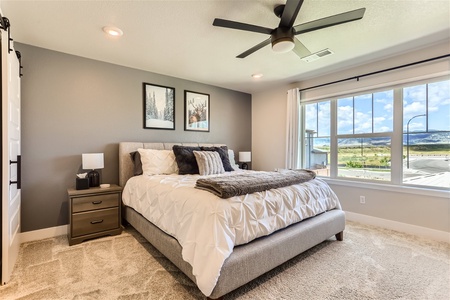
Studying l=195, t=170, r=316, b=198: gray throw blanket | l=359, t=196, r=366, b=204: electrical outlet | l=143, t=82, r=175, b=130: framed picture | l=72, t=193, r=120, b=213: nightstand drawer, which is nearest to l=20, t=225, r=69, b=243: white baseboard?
l=72, t=193, r=120, b=213: nightstand drawer

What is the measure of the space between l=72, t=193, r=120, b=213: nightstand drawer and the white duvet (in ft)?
1.83

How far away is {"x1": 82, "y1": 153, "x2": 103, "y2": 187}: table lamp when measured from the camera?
2.73 metres

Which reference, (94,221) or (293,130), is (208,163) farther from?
(293,130)

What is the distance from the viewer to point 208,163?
10.3ft

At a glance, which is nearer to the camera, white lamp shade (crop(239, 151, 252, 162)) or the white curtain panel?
the white curtain panel

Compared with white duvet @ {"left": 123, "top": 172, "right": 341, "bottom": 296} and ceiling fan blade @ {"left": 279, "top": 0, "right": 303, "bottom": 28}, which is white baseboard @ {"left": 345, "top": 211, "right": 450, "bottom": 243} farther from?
ceiling fan blade @ {"left": 279, "top": 0, "right": 303, "bottom": 28}

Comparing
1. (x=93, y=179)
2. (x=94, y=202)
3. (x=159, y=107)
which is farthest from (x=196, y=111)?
(x=94, y=202)

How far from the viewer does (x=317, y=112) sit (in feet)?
13.4

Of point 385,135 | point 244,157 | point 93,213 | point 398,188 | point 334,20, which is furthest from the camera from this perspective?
point 244,157

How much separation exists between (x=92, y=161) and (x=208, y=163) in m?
1.53

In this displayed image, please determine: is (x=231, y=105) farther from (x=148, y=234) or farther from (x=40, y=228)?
(x=40, y=228)

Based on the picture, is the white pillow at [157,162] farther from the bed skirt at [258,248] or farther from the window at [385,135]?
the window at [385,135]

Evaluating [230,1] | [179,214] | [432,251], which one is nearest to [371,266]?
[432,251]

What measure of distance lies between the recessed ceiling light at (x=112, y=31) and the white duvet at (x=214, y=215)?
1756 millimetres
